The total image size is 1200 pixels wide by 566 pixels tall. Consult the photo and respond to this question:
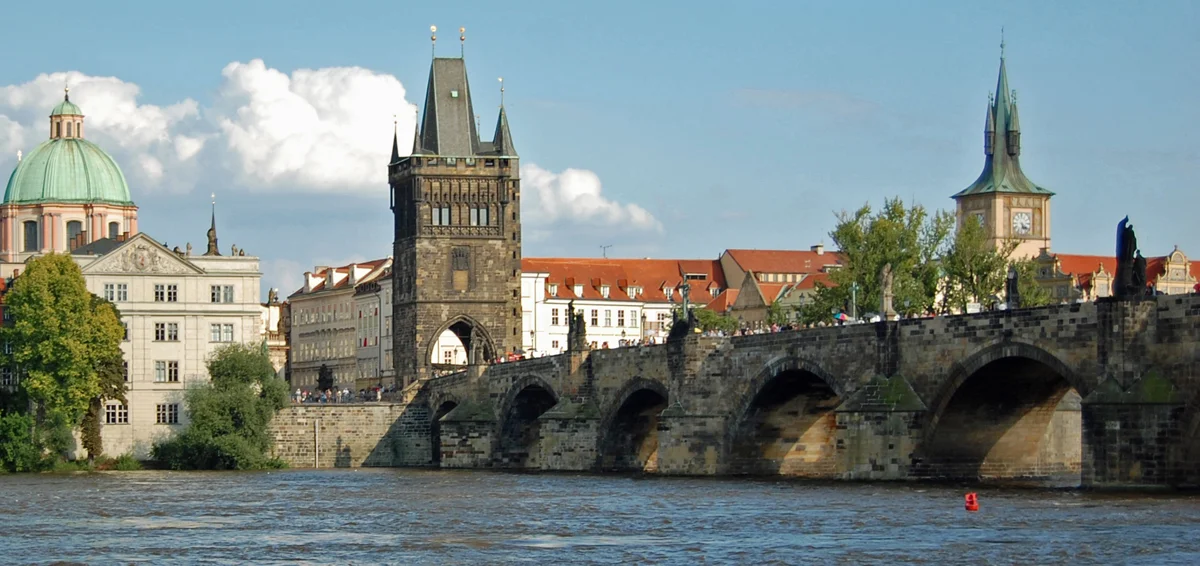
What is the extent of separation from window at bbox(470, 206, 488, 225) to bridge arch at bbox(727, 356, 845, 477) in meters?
51.3

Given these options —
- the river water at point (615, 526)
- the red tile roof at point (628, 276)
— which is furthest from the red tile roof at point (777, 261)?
the river water at point (615, 526)

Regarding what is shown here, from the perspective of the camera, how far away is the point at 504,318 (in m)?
128

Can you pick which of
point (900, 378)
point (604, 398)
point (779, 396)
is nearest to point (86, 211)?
point (604, 398)

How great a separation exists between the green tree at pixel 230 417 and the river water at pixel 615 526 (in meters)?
26.0

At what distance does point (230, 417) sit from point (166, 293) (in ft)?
35.4

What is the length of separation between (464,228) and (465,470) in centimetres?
3004

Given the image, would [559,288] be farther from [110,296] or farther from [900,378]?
[900,378]

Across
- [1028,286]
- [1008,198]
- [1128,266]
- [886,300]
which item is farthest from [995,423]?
[1008,198]

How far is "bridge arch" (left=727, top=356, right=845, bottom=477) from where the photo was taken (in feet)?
256

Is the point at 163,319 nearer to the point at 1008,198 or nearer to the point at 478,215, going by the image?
the point at 478,215

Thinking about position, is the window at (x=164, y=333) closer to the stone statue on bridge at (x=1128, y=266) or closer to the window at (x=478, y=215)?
the window at (x=478, y=215)

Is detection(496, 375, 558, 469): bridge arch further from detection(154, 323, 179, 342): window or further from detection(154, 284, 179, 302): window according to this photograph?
detection(154, 284, 179, 302): window

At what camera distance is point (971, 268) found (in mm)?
109562

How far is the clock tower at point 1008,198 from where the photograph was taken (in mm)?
182875
